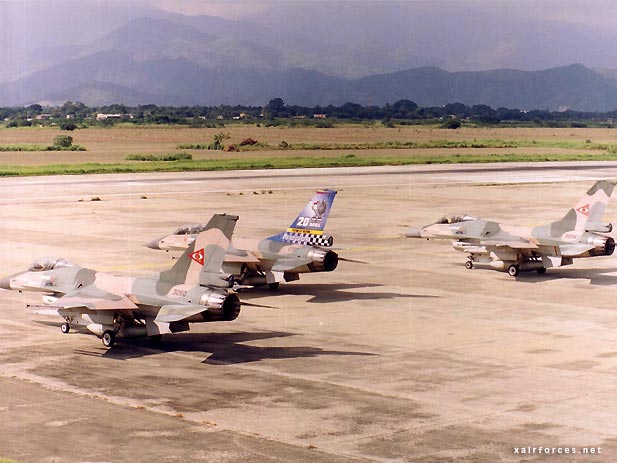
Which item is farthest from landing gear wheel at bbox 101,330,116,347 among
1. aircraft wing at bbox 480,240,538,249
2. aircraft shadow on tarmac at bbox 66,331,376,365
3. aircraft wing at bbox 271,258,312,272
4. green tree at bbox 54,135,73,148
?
green tree at bbox 54,135,73,148

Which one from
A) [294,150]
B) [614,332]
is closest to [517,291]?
[614,332]

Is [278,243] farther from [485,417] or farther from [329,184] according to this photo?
[329,184]

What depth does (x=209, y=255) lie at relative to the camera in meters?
31.9

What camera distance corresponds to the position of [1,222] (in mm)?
67250

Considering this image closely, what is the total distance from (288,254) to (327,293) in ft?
11.8

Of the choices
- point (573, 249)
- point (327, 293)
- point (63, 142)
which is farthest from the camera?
point (63, 142)

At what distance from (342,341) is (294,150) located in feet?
374

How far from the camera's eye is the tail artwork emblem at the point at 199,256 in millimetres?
31859

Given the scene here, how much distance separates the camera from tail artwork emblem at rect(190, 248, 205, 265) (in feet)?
105

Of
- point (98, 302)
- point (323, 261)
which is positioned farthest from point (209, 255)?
point (323, 261)

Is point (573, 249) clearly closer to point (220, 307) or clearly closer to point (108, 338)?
point (220, 307)

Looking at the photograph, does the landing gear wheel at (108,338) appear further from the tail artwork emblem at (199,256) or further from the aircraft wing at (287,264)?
the aircraft wing at (287,264)

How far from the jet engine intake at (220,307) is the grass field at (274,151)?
3156 inches

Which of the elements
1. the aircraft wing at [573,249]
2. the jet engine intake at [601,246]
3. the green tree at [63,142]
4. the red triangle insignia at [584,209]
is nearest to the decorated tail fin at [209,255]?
the aircraft wing at [573,249]
